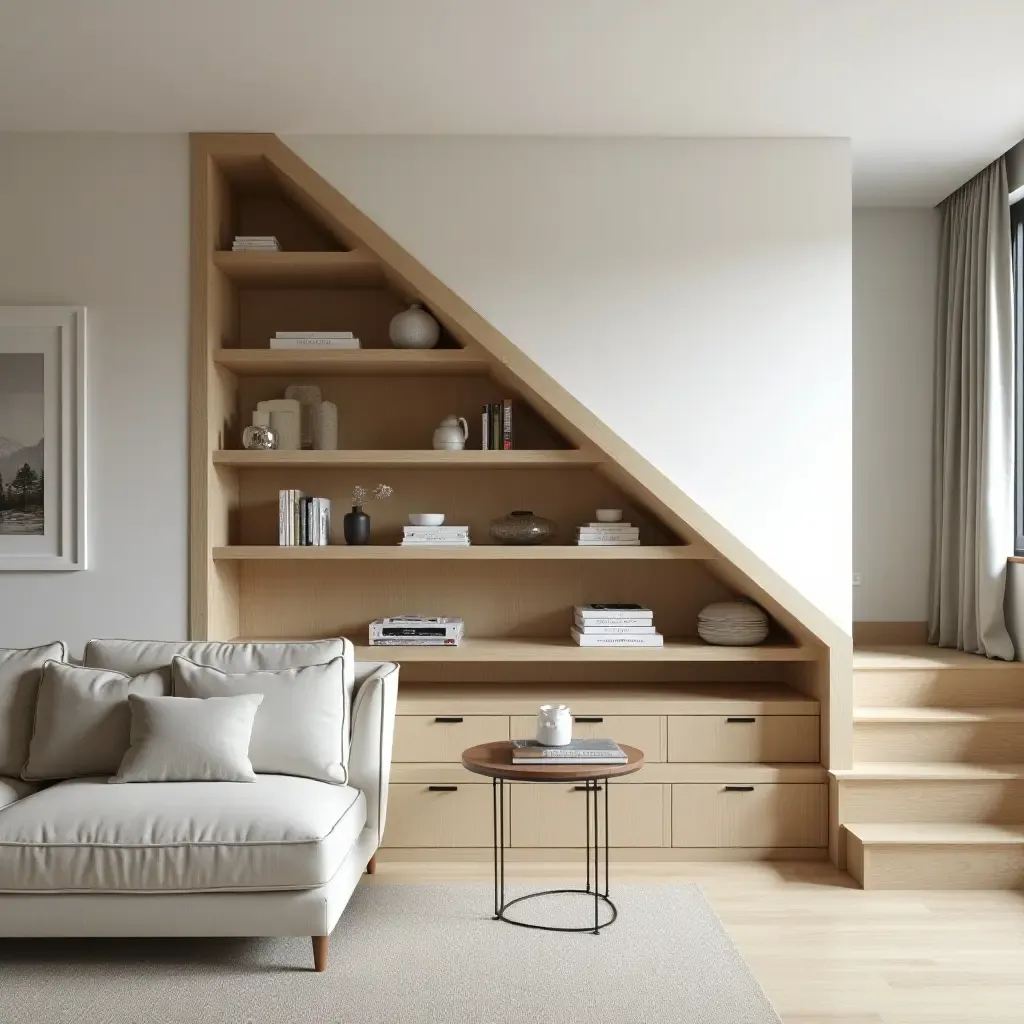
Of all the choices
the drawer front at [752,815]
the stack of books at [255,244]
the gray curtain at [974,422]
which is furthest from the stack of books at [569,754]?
the stack of books at [255,244]

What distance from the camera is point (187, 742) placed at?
3143 mm

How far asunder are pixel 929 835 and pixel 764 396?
5.29 feet

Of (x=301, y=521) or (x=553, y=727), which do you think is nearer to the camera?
(x=553, y=727)

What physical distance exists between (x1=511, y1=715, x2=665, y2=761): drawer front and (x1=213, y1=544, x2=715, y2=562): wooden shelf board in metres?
0.58

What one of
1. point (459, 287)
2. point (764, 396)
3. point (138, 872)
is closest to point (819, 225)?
point (764, 396)

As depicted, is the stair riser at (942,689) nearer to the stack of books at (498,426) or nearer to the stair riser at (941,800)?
the stair riser at (941,800)

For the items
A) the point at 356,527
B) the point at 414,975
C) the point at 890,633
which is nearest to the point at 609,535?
the point at 356,527

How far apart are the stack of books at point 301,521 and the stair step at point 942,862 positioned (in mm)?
2197

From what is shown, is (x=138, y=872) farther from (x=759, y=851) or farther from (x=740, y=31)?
(x=740, y=31)

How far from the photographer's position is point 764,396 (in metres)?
4.01

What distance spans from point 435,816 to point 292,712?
88 cm

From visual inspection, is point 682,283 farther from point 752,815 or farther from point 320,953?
point 320,953

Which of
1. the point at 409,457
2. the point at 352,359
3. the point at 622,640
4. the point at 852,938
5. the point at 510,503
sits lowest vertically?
the point at 852,938

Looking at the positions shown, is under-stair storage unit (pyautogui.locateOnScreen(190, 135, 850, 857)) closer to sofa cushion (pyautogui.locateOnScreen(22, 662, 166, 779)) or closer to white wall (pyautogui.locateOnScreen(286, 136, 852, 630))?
white wall (pyautogui.locateOnScreen(286, 136, 852, 630))
